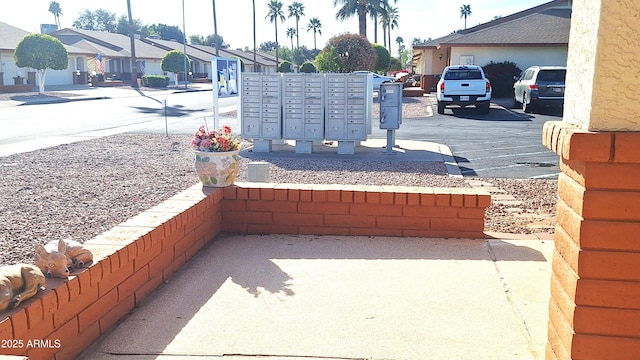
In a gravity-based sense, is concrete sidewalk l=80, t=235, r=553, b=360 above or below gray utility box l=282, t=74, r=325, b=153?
below

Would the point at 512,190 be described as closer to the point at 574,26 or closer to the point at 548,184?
the point at 548,184

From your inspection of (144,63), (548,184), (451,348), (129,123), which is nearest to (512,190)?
(548,184)

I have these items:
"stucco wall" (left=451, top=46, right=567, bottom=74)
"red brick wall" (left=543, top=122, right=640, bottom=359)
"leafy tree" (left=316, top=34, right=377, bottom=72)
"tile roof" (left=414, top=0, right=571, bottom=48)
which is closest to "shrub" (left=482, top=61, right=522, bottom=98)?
"stucco wall" (left=451, top=46, right=567, bottom=74)

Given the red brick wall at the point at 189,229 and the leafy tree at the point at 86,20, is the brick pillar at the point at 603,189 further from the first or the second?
the leafy tree at the point at 86,20

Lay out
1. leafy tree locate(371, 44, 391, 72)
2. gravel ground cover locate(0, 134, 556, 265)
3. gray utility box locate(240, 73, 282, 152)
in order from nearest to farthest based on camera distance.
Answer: gravel ground cover locate(0, 134, 556, 265) < gray utility box locate(240, 73, 282, 152) < leafy tree locate(371, 44, 391, 72)

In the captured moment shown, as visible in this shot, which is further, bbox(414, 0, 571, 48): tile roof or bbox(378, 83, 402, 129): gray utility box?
bbox(414, 0, 571, 48): tile roof

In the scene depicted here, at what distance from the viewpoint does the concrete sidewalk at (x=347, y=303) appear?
3578 millimetres

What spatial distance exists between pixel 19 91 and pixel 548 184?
41.1 meters

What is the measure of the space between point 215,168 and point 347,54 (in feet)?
107

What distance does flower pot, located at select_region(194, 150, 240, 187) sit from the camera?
598 cm

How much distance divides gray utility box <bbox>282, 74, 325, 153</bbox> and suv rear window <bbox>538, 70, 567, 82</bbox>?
13.4 metres

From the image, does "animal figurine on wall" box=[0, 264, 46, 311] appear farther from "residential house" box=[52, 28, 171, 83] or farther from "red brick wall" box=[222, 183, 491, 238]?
"residential house" box=[52, 28, 171, 83]

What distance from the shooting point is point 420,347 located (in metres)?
3.58

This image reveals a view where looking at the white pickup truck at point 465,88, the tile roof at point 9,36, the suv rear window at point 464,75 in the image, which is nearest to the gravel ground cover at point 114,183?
the white pickup truck at point 465,88
